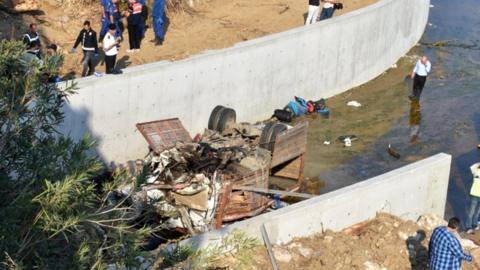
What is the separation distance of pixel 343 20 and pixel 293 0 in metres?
4.02

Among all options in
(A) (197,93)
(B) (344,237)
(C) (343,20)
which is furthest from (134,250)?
(C) (343,20)

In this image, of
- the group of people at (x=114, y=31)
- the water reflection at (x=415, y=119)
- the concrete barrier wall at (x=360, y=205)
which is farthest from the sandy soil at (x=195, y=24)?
the concrete barrier wall at (x=360, y=205)

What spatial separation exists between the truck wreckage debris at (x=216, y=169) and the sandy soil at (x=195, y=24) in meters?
3.24

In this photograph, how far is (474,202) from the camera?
1517 cm

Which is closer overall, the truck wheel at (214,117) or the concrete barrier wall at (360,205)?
the concrete barrier wall at (360,205)

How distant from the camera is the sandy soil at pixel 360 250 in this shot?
12109 millimetres

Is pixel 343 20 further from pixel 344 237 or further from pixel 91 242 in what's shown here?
pixel 91 242

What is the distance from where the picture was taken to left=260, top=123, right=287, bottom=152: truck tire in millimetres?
16062

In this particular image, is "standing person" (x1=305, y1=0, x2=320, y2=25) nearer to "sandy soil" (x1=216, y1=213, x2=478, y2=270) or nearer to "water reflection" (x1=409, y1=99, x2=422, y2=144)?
"water reflection" (x1=409, y1=99, x2=422, y2=144)

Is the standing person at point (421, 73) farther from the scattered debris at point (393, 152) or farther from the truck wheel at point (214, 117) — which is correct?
the truck wheel at point (214, 117)

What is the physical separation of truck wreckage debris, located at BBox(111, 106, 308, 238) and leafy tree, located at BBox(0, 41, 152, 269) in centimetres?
606

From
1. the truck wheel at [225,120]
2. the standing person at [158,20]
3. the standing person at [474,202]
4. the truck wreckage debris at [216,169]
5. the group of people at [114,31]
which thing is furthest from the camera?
the standing person at [158,20]

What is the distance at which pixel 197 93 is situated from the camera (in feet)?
60.0

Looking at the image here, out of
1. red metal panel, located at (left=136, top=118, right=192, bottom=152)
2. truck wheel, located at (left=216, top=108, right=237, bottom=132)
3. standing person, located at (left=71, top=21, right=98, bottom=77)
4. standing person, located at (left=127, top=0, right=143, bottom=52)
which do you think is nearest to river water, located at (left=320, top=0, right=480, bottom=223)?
truck wheel, located at (left=216, top=108, right=237, bottom=132)
